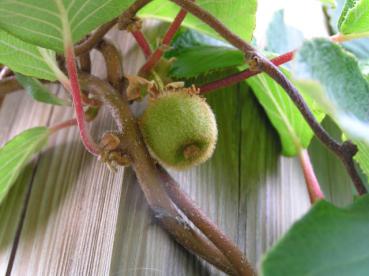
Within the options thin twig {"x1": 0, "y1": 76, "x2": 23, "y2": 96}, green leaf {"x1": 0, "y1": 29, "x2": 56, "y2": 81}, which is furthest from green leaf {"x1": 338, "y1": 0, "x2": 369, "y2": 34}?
thin twig {"x1": 0, "y1": 76, "x2": 23, "y2": 96}

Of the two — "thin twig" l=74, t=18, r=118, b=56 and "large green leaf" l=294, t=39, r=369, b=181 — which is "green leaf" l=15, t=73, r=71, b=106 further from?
"large green leaf" l=294, t=39, r=369, b=181

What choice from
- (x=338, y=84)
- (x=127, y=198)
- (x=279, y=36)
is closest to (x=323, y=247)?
(x=338, y=84)

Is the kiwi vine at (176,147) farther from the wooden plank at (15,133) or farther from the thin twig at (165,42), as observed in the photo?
the wooden plank at (15,133)

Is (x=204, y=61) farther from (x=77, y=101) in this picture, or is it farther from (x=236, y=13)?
(x=77, y=101)

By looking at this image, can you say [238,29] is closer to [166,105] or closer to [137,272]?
[166,105]

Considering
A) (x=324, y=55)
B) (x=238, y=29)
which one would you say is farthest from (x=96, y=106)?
(x=324, y=55)

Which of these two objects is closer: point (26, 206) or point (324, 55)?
point (324, 55)

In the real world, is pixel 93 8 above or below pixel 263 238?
above
